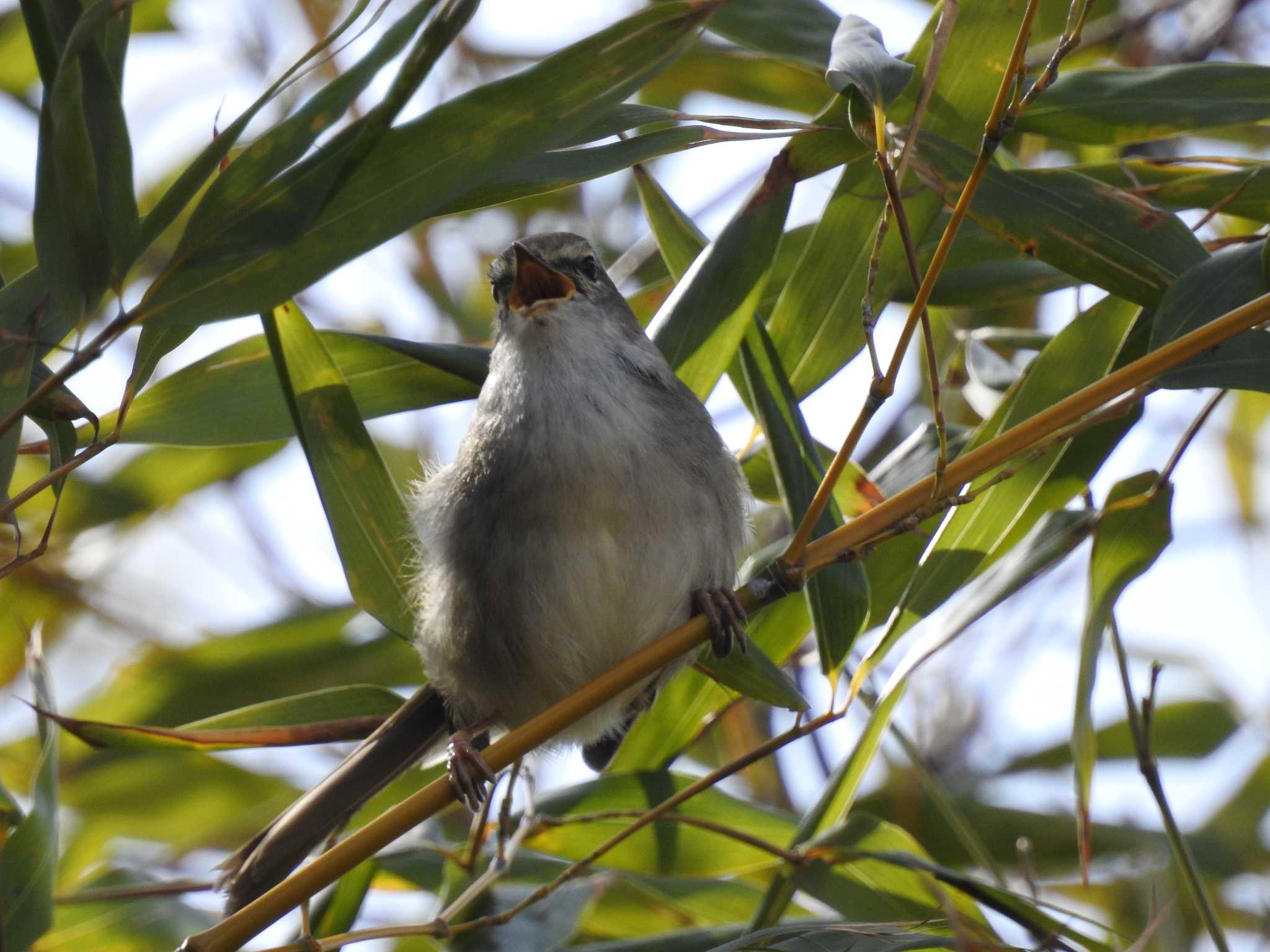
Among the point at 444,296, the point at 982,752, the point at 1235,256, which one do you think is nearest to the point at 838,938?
the point at 1235,256

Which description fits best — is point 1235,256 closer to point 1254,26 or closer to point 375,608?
point 375,608

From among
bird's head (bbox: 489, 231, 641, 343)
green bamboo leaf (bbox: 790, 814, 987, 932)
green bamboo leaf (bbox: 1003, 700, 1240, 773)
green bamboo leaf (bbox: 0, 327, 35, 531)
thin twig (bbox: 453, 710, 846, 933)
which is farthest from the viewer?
green bamboo leaf (bbox: 1003, 700, 1240, 773)

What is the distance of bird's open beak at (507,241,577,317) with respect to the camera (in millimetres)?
3148

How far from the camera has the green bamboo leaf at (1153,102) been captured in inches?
102

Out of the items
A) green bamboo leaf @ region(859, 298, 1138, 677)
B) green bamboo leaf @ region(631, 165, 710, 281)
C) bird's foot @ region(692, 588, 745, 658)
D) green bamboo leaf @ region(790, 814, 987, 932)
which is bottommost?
green bamboo leaf @ region(790, 814, 987, 932)

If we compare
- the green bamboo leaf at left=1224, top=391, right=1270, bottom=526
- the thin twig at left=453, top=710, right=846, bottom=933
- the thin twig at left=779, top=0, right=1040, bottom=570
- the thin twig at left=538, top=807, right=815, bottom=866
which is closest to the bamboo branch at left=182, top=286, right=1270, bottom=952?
the thin twig at left=779, top=0, right=1040, bottom=570

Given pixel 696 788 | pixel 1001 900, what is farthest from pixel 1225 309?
pixel 696 788

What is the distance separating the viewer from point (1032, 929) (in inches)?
103

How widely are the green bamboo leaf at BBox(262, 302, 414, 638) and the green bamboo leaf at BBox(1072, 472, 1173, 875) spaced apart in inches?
56.9

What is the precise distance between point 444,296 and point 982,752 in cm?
285

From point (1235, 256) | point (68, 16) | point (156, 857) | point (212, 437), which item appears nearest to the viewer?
point (68, 16)

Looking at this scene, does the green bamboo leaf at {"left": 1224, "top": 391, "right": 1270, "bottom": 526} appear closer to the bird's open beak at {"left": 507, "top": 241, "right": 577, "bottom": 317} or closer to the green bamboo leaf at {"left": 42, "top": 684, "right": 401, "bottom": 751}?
the bird's open beak at {"left": 507, "top": 241, "right": 577, "bottom": 317}

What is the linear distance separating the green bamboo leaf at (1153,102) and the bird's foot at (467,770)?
1.68 m

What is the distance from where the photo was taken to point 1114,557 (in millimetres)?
2688
